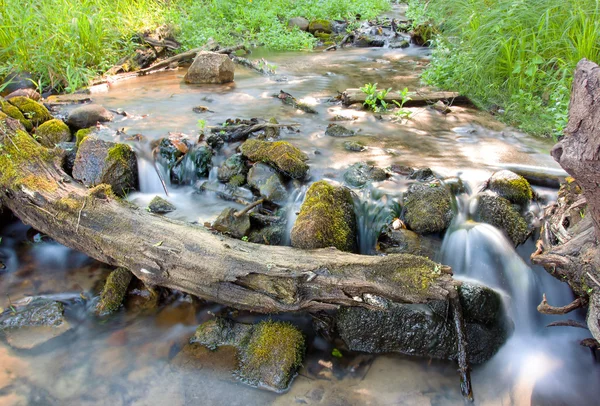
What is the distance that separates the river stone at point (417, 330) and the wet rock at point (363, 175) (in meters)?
1.60

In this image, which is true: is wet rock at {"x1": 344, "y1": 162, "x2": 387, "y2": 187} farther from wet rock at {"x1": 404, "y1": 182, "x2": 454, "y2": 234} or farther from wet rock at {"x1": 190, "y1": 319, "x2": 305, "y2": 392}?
wet rock at {"x1": 190, "y1": 319, "x2": 305, "y2": 392}

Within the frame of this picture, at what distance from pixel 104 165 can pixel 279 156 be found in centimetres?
197

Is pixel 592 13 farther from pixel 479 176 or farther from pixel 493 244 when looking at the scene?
pixel 493 244

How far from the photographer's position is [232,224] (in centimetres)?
417

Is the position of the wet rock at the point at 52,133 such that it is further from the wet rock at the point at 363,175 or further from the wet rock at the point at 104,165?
the wet rock at the point at 363,175

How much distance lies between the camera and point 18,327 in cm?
366

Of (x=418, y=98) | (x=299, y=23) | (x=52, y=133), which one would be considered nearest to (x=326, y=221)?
(x=52, y=133)

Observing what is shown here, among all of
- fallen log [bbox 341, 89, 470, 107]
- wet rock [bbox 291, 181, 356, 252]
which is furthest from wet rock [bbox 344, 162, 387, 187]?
fallen log [bbox 341, 89, 470, 107]

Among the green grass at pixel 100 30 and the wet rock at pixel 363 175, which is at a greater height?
the green grass at pixel 100 30

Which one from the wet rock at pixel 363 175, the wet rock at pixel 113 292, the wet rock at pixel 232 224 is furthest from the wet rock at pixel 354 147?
the wet rock at pixel 113 292

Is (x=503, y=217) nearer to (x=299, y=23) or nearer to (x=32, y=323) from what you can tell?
(x=32, y=323)

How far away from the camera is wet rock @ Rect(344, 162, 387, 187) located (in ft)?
15.5

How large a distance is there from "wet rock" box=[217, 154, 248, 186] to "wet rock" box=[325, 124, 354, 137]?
1482mm

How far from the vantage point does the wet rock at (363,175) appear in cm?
471
